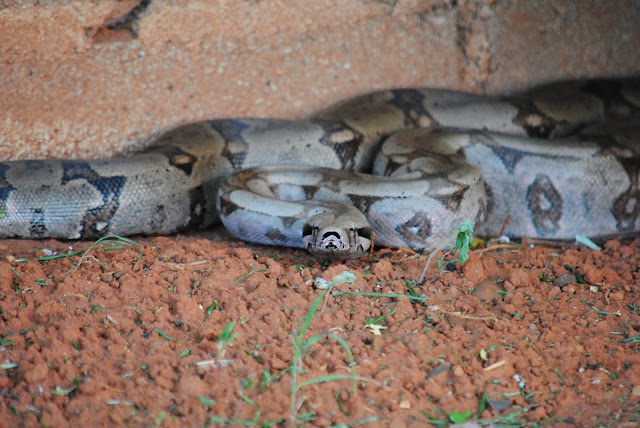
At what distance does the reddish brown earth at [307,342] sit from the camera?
234cm

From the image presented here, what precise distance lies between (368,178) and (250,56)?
5.37 ft

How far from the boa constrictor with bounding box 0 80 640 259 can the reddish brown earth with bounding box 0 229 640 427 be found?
0.42 metres

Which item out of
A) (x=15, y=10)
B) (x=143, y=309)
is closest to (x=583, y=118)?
(x=143, y=309)

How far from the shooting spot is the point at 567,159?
4.62 metres

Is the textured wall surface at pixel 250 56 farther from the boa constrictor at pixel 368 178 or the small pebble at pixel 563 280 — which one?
the small pebble at pixel 563 280

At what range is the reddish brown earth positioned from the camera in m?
2.34

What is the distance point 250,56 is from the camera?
520cm

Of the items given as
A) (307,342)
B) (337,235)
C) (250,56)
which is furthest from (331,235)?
(250,56)

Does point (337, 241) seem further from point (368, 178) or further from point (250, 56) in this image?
point (250, 56)

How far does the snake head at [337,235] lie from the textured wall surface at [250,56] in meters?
1.84

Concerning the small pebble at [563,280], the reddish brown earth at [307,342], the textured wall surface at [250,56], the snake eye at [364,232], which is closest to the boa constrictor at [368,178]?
the snake eye at [364,232]

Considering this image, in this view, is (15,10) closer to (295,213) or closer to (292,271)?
(295,213)

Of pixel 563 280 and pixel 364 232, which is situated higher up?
pixel 364 232

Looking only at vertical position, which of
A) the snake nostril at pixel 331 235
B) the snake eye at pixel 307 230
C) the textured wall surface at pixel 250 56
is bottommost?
the snake eye at pixel 307 230
